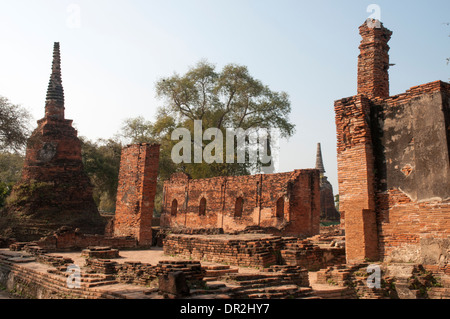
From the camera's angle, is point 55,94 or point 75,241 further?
point 55,94

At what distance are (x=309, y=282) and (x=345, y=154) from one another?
9.15ft

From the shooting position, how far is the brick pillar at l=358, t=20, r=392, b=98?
9797mm

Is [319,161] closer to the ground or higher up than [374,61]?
higher up

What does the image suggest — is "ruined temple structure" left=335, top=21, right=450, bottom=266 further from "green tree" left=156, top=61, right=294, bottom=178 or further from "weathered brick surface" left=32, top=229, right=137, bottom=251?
"green tree" left=156, top=61, right=294, bottom=178

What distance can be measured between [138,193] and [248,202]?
6144 mm

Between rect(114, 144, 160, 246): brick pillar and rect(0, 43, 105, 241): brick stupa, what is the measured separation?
11.0 feet

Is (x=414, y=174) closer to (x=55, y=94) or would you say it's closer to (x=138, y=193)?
(x=138, y=193)

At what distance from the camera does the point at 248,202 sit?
774 inches

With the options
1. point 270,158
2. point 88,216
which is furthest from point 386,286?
point 270,158

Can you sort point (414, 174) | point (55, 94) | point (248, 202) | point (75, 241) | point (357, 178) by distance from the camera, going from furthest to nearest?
point (55, 94) < point (248, 202) < point (75, 241) < point (357, 178) < point (414, 174)

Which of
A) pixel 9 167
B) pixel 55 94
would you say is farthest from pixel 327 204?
pixel 9 167

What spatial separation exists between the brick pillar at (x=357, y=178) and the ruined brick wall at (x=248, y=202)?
8654 mm
